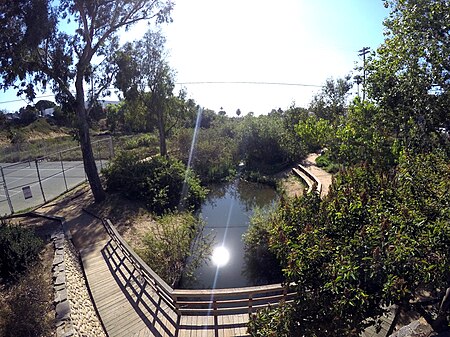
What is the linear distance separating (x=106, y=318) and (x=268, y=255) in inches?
231

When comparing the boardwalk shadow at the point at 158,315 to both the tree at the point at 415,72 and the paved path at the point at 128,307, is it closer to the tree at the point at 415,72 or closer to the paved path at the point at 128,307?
the paved path at the point at 128,307

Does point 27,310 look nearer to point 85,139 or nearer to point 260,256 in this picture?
point 260,256

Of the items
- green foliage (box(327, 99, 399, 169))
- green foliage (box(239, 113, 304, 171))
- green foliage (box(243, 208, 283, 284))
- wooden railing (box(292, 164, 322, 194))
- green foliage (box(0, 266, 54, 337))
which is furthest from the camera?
green foliage (box(239, 113, 304, 171))

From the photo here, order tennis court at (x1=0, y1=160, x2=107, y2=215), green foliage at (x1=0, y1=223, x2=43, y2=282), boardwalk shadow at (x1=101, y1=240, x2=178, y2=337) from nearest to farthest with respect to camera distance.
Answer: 1. boardwalk shadow at (x1=101, y1=240, x2=178, y2=337)
2. green foliage at (x1=0, y1=223, x2=43, y2=282)
3. tennis court at (x1=0, y1=160, x2=107, y2=215)

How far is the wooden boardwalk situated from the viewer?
594 centimetres

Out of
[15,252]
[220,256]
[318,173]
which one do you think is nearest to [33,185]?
[15,252]

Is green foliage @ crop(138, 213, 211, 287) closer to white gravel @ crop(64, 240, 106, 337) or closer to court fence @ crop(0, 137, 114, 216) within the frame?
white gravel @ crop(64, 240, 106, 337)

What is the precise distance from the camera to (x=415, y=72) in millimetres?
6625

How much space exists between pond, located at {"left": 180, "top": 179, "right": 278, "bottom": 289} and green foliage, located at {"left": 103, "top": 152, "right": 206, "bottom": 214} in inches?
58.6

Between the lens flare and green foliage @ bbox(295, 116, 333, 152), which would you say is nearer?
the lens flare

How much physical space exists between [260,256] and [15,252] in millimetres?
→ 7688

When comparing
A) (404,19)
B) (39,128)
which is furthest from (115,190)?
(39,128)

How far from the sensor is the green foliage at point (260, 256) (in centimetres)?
974

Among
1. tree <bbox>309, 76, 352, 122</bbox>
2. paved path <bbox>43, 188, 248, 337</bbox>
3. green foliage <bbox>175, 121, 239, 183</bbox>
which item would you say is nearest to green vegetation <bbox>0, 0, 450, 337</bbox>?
paved path <bbox>43, 188, 248, 337</bbox>
